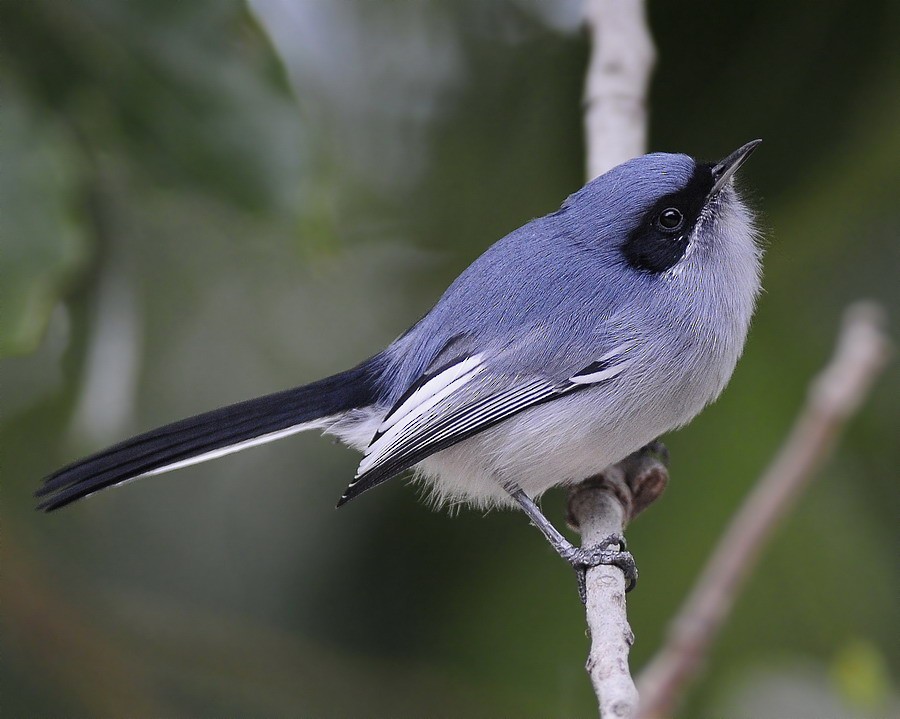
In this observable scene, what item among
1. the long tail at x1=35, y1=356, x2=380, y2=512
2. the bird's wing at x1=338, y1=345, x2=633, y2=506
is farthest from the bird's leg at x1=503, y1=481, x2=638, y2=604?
the long tail at x1=35, y1=356, x2=380, y2=512

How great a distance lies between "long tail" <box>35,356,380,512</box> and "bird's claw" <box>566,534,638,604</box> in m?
0.65

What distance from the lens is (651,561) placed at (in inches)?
96.3

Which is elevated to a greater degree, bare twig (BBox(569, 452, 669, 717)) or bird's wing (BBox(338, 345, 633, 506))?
bird's wing (BBox(338, 345, 633, 506))

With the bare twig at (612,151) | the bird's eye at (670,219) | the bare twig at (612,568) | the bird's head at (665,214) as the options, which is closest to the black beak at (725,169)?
the bird's head at (665,214)

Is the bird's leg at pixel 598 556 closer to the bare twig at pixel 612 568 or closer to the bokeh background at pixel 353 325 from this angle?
the bare twig at pixel 612 568

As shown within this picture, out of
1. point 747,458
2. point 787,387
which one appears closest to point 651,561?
point 747,458

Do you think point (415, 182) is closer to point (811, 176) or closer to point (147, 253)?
point (147, 253)

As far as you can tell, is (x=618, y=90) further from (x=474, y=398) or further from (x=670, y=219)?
(x=474, y=398)

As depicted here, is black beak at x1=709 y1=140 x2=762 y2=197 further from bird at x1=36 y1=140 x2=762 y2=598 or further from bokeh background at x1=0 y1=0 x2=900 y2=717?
bokeh background at x1=0 y1=0 x2=900 y2=717

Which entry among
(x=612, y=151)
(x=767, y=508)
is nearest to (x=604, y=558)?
(x=612, y=151)

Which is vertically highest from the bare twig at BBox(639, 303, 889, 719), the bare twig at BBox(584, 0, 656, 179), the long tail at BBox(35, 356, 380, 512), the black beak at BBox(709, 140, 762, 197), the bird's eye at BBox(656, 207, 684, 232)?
the bare twig at BBox(584, 0, 656, 179)

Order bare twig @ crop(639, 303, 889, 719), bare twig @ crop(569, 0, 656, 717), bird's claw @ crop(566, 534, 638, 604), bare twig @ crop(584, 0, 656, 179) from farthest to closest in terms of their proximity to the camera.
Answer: bare twig @ crop(584, 0, 656, 179), bird's claw @ crop(566, 534, 638, 604), bare twig @ crop(569, 0, 656, 717), bare twig @ crop(639, 303, 889, 719)

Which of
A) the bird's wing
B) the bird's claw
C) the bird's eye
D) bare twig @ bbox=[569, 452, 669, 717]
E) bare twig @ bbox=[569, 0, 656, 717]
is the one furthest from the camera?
the bird's eye

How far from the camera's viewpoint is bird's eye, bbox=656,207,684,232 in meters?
2.14
